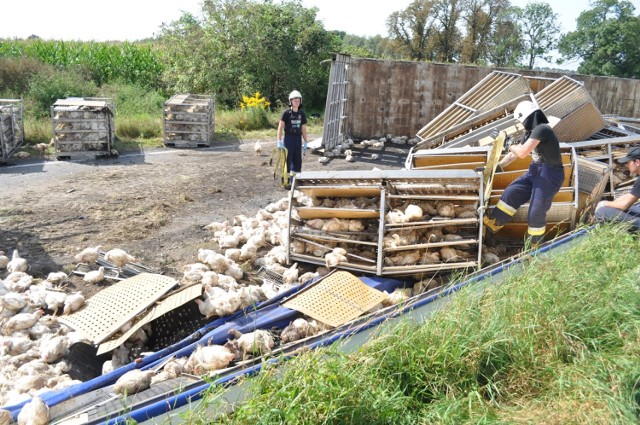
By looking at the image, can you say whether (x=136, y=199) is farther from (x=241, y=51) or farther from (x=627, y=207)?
(x=241, y=51)

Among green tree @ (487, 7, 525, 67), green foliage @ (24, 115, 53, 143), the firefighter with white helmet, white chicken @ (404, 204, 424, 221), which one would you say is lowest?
white chicken @ (404, 204, 424, 221)

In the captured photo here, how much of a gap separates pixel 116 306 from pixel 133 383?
1.32 meters

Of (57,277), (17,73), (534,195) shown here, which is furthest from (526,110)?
(17,73)

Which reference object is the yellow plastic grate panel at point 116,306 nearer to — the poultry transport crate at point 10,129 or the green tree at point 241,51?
the poultry transport crate at point 10,129

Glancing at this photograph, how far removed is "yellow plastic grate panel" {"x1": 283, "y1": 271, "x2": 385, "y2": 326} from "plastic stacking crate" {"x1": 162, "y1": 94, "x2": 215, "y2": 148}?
9.46 meters

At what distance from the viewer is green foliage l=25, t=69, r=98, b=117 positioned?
16.4 m

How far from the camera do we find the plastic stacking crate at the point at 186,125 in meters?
13.7

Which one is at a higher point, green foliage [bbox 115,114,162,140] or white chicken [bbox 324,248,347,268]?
green foliage [bbox 115,114,162,140]

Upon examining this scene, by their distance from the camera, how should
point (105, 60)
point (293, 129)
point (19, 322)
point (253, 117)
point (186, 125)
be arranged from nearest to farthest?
point (19, 322)
point (293, 129)
point (186, 125)
point (253, 117)
point (105, 60)

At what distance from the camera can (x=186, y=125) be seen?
13.9m

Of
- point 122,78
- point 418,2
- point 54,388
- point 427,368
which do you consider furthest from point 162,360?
Answer: point 418,2

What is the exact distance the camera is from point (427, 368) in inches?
140

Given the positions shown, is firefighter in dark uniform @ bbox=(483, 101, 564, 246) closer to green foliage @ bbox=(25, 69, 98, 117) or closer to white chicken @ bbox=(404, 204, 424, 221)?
white chicken @ bbox=(404, 204, 424, 221)

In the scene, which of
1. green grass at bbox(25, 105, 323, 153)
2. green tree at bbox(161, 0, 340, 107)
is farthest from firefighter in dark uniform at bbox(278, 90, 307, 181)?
green tree at bbox(161, 0, 340, 107)
